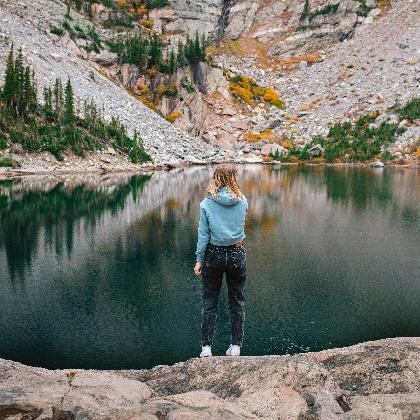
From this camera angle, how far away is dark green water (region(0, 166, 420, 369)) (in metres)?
11.3

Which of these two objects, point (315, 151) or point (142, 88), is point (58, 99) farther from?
point (315, 151)

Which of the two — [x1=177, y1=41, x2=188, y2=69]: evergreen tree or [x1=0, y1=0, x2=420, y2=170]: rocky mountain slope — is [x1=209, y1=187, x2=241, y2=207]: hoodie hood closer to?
[x1=0, y1=0, x2=420, y2=170]: rocky mountain slope

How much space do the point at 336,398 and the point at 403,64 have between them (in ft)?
401

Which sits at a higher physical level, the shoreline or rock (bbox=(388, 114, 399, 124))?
rock (bbox=(388, 114, 399, 124))

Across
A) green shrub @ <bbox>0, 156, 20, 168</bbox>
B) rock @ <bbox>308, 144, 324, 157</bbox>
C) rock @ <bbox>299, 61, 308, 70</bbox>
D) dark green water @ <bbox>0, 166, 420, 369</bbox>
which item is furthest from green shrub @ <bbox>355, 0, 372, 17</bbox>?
dark green water @ <bbox>0, 166, 420, 369</bbox>

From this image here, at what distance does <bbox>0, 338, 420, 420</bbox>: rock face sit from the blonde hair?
2898mm

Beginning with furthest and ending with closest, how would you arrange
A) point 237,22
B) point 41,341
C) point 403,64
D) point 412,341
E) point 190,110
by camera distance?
point 237,22
point 403,64
point 190,110
point 41,341
point 412,341

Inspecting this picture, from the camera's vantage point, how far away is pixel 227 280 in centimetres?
909

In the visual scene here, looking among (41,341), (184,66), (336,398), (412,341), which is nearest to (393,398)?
(336,398)

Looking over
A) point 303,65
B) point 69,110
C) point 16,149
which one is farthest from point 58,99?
point 303,65

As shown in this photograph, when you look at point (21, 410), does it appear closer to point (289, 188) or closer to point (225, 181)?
point (225, 181)

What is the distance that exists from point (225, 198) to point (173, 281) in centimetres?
825

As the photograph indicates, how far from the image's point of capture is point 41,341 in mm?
11281

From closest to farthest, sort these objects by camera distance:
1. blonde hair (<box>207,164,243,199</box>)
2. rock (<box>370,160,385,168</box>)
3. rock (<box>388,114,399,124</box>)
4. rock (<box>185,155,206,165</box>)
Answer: blonde hair (<box>207,164,243,199</box>) → rock (<box>185,155,206,165</box>) → rock (<box>370,160,385,168</box>) → rock (<box>388,114,399,124</box>)
